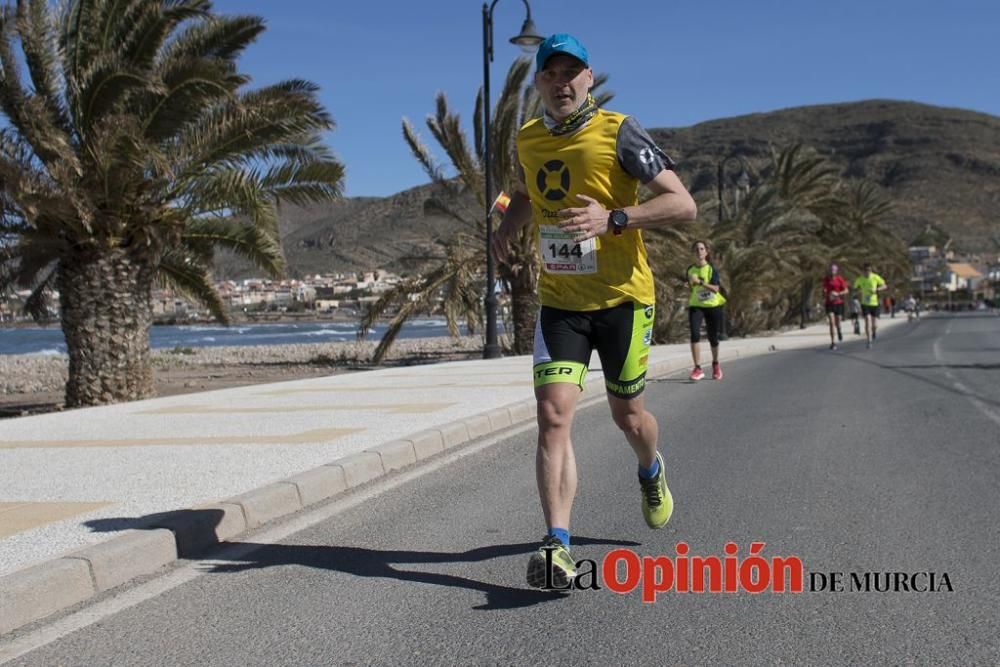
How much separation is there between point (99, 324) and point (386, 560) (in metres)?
10.3

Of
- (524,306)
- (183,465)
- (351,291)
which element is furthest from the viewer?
(351,291)

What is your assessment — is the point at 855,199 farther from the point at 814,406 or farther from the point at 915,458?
the point at 915,458

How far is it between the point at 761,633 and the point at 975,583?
113cm

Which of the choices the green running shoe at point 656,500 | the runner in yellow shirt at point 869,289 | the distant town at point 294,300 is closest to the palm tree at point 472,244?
the runner in yellow shirt at point 869,289

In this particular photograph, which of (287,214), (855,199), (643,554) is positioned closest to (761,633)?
(643,554)

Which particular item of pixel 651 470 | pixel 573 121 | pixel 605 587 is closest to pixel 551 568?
pixel 605 587

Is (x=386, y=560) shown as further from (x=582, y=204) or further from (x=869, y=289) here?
(x=869, y=289)

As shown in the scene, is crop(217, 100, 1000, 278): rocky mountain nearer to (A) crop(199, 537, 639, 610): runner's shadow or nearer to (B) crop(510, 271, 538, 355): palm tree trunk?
(B) crop(510, 271, 538, 355): palm tree trunk

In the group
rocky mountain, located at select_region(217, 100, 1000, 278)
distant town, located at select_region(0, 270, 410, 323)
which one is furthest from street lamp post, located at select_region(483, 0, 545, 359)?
rocky mountain, located at select_region(217, 100, 1000, 278)

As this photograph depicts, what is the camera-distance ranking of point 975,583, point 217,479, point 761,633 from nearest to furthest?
point 761,633 < point 975,583 < point 217,479

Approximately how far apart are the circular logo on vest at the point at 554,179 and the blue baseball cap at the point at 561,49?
395 mm

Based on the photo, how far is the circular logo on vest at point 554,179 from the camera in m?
4.27

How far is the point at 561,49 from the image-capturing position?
13.6 ft

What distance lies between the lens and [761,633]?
365 centimetres
